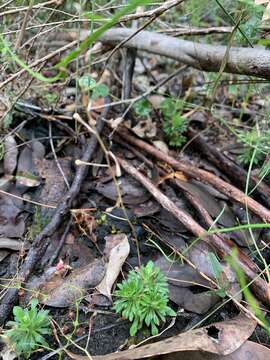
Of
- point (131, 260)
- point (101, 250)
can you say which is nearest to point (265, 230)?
point (131, 260)

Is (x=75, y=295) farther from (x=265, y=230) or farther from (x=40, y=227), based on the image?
(x=265, y=230)

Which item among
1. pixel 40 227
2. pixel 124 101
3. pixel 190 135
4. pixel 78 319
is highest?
pixel 124 101

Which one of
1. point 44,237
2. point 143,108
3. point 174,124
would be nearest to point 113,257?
point 44,237

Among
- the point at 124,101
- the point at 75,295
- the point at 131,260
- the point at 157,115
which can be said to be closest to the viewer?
the point at 75,295

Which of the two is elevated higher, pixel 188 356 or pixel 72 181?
pixel 72 181

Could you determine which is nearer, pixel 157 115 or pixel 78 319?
pixel 78 319

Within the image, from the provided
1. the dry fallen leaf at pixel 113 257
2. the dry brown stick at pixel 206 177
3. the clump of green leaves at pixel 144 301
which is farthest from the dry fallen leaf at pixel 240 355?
the dry brown stick at pixel 206 177

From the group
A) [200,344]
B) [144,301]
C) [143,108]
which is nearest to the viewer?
[200,344]

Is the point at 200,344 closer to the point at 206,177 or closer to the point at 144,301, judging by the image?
the point at 144,301
